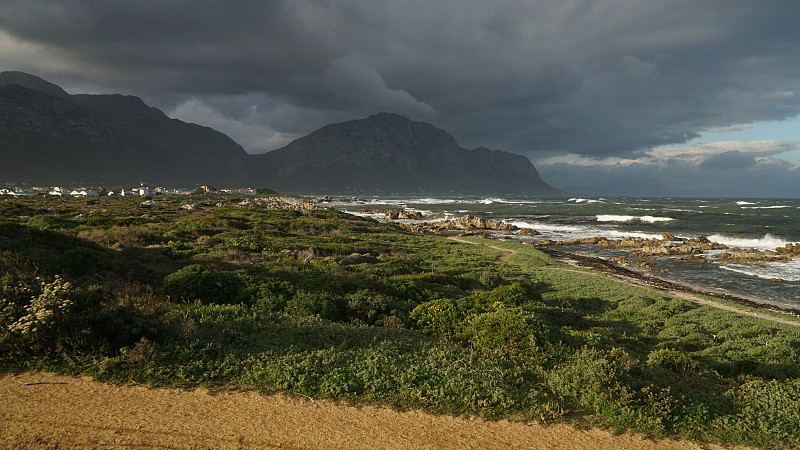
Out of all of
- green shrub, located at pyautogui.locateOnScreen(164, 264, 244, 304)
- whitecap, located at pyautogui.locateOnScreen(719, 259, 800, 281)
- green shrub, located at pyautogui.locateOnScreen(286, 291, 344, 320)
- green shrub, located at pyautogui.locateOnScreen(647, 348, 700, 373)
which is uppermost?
green shrub, located at pyautogui.locateOnScreen(164, 264, 244, 304)

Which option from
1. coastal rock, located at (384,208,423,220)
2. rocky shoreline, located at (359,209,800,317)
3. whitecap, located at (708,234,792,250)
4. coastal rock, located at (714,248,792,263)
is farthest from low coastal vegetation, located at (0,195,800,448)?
coastal rock, located at (384,208,423,220)

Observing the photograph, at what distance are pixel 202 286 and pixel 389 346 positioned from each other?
26.8 feet

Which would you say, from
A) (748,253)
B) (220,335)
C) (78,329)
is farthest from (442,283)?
(748,253)

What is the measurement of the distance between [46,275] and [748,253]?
60.4 meters

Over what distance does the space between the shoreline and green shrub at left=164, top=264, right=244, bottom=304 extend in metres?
28.2

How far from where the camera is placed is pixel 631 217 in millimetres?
96750

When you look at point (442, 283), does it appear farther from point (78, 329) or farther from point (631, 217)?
point (631, 217)

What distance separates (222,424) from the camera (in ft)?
20.3

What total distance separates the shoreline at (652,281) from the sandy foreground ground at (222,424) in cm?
2439

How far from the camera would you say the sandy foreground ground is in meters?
5.75

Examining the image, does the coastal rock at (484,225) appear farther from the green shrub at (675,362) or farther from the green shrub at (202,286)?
the green shrub at (675,362)

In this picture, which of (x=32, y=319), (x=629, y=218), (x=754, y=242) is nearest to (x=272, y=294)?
(x=32, y=319)

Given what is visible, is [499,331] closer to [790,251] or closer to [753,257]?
[753,257]

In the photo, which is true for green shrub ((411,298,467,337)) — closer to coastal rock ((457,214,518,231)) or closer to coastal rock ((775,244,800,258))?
coastal rock ((775,244,800,258))
